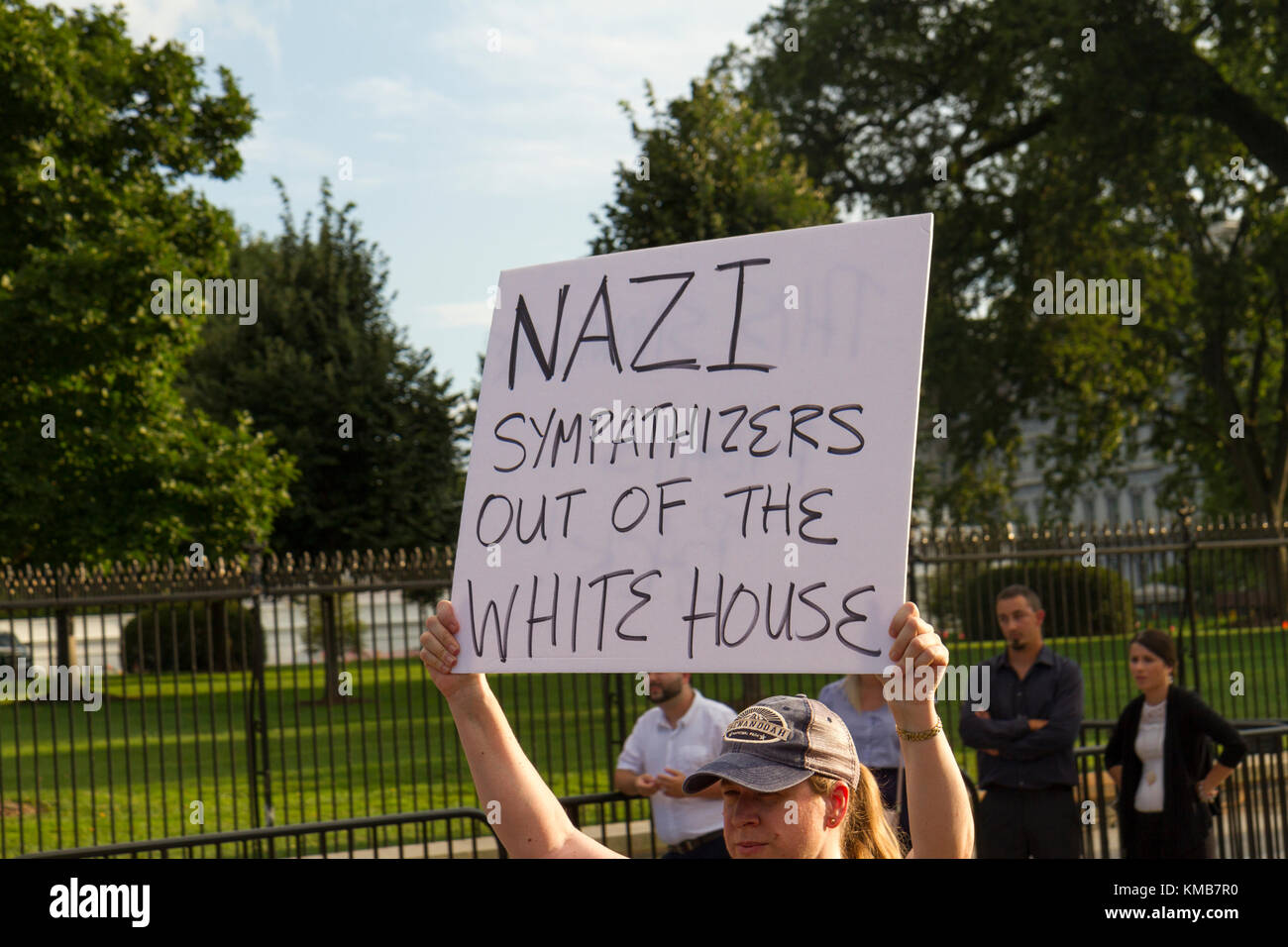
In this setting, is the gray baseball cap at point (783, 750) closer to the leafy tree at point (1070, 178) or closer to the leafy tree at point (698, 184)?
the leafy tree at point (698, 184)

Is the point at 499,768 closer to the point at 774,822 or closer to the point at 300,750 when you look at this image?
the point at 774,822

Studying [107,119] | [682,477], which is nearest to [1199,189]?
[107,119]

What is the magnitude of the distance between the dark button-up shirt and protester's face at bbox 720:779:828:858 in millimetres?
4257

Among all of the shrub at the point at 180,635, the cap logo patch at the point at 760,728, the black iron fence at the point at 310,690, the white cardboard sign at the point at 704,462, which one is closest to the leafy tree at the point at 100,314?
the shrub at the point at 180,635

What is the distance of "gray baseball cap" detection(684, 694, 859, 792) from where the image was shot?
2.42 meters

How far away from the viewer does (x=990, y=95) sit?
1051 inches

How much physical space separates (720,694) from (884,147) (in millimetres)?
16826

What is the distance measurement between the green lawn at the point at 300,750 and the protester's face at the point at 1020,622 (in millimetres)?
2876

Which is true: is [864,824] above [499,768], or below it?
below

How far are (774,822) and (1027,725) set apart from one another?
4.32 metres

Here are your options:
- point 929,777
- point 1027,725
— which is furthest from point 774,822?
point 1027,725

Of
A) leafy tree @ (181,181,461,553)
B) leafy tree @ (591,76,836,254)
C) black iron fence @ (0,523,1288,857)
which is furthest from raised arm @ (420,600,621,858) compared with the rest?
leafy tree @ (181,181,461,553)

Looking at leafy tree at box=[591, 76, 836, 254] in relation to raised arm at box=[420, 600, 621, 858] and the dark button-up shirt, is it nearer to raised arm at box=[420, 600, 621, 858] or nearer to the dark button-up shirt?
the dark button-up shirt

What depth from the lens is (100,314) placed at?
58.2ft
